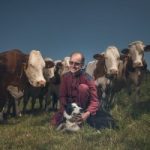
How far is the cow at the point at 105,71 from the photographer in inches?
538

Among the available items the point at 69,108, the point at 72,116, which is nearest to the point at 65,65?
the point at 69,108

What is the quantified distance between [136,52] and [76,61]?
625 cm

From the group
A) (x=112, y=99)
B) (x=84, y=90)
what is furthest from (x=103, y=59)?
(x=84, y=90)

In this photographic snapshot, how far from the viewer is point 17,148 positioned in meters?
7.05

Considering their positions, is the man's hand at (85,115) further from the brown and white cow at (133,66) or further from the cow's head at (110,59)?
the brown and white cow at (133,66)

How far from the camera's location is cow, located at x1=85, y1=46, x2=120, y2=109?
44.8 feet

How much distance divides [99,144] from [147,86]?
10285 millimetres

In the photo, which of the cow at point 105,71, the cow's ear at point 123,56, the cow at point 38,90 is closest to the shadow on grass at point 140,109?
the cow at point 105,71

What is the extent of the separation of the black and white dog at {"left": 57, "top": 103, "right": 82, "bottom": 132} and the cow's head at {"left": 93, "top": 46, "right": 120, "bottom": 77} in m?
4.91

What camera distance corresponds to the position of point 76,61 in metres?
8.59

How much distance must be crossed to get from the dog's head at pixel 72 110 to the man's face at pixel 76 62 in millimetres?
844

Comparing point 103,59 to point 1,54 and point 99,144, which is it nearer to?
point 1,54

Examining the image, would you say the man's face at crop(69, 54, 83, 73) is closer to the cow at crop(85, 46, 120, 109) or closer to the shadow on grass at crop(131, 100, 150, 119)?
the shadow on grass at crop(131, 100, 150, 119)

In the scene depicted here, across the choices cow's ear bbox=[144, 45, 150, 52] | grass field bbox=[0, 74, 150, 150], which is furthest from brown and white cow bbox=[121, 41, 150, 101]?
grass field bbox=[0, 74, 150, 150]
